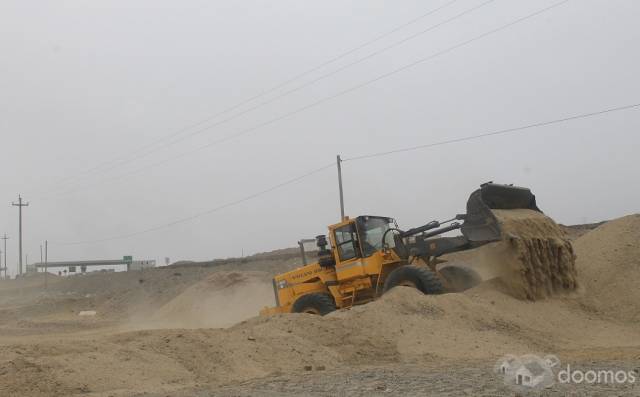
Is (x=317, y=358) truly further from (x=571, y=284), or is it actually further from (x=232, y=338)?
(x=571, y=284)

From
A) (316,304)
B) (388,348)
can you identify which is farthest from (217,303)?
(388,348)

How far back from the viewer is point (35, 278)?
227 feet

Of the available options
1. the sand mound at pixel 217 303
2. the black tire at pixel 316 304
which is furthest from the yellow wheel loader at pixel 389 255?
the sand mound at pixel 217 303

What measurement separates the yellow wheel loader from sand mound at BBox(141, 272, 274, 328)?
12834 mm

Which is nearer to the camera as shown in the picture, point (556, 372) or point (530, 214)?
point (556, 372)

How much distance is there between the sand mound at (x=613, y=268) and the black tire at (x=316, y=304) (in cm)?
576

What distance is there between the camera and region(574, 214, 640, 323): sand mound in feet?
39.9

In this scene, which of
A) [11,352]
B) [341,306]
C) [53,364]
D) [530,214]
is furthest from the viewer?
[341,306]

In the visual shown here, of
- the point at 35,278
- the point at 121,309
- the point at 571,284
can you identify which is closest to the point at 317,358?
the point at 571,284

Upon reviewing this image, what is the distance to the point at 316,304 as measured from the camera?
14.7m

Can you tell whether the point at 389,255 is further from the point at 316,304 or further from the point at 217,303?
the point at 217,303

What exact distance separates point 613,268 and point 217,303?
70.7 feet

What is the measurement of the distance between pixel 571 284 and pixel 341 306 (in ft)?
17.3

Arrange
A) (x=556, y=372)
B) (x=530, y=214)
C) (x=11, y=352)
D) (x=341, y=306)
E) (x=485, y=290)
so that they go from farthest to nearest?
(x=341, y=306)
(x=530, y=214)
(x=485, y=290)
(x=11, y=352)
(x=556, y=372)
